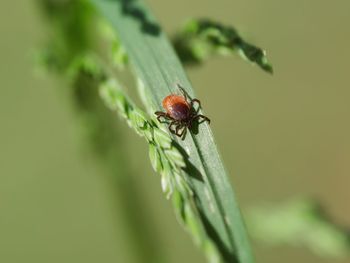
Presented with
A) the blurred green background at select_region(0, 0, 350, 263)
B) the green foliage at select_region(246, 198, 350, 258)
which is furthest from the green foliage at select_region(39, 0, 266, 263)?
the blurred green background at select_region(0, 0, 350, 263)

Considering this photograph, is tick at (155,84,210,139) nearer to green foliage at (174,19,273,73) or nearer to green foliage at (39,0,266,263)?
green foliage at (39,0,266,263)

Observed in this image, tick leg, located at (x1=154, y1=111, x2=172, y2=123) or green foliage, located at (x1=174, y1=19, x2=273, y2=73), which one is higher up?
green foliage, located at (x1=174, y1=19, x2=273, y2=73)

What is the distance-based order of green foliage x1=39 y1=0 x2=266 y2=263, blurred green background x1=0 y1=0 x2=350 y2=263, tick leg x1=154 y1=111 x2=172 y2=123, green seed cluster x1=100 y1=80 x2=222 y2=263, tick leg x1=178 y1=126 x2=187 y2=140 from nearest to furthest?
1. green seed cluster x1=100 y1=80 x2=222 y2=263
2. green foliage x1=39 y1=0 x2=266 y2=263
3. tick leg x1=178 y1=126 x2=187 y2=140
4. tick leg x1=154 y1=111 x2=172 y2=123
5. blurred green background x1=0 y1=0 x2=350 y2=263

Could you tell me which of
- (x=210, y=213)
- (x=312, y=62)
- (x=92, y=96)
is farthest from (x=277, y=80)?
(x=210, y=213)

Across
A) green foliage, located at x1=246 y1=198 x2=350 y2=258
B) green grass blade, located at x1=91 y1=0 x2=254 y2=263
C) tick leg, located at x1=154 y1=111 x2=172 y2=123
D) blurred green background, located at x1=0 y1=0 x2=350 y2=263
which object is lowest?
green grass blade, located at x1=91 y1=0 x2=254 y2=263

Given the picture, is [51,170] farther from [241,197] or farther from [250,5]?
[250,5]

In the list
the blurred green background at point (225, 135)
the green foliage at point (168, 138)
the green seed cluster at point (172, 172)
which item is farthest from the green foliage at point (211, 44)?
the blurred green background at point (225, 135)

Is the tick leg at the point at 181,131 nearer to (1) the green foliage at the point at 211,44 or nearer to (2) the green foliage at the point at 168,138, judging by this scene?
(2) the green foliage at the point at 168,138
